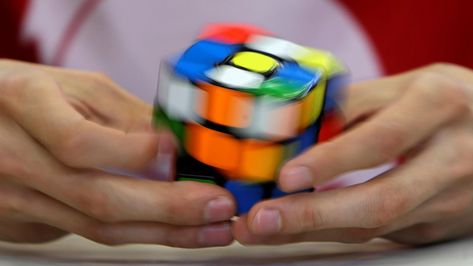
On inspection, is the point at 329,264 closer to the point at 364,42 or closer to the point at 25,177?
the point at 25,177

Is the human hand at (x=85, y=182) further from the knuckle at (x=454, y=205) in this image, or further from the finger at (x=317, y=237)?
the knuckle at (x=454, y=205)

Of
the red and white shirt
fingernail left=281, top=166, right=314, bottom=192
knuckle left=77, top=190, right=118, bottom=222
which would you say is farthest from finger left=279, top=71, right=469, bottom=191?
the red and white shirt

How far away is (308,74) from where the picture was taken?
49cm

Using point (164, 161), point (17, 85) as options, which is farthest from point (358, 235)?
point (17, 85)

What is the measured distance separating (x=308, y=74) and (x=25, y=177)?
0.19 meters

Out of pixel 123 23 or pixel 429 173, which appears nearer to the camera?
pixel 429 173

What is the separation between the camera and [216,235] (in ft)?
1.71

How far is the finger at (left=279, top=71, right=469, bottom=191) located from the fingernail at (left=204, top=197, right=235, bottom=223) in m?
0.04

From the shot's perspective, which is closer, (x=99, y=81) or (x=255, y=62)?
(x=255, y=62)

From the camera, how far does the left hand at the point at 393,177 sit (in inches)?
19.6

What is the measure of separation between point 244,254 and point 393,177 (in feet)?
0.41

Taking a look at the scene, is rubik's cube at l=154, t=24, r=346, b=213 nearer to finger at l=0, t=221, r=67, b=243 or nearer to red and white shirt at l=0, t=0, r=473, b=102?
finger at l=0, t=221, r=67, b=243

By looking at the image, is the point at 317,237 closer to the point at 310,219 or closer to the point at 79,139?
the point at 310,219

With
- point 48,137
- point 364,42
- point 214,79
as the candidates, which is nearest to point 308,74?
point 214,79
